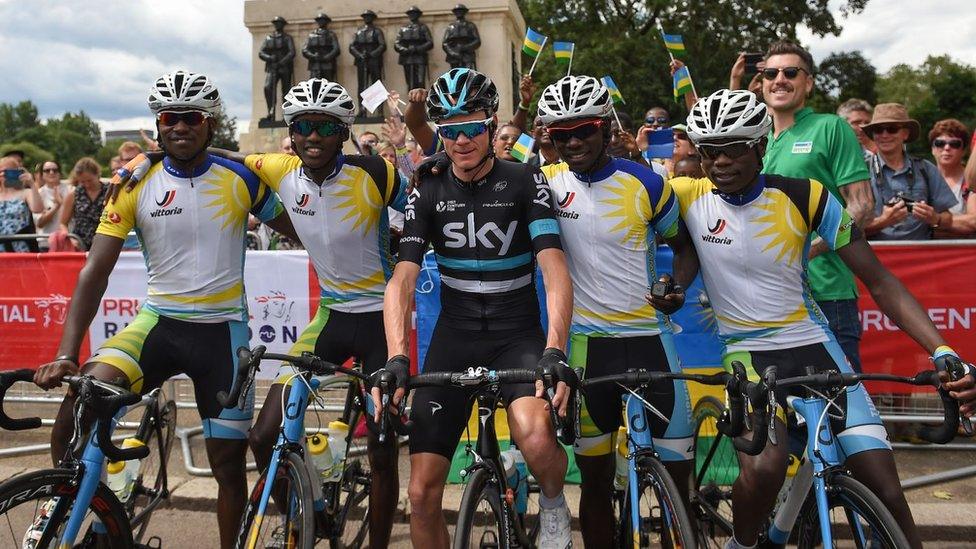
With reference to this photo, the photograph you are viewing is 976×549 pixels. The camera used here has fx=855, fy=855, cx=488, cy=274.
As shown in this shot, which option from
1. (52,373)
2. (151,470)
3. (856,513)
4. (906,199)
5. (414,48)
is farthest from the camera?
(414,48)

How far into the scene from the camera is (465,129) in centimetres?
399

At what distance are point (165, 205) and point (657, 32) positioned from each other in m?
29.4

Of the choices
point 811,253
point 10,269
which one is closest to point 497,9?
point 10,269

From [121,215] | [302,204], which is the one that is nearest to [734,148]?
[302,204]

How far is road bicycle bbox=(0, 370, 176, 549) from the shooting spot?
3445 mm

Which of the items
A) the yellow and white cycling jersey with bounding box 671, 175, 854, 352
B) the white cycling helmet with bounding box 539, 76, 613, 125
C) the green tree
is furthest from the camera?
the green tree

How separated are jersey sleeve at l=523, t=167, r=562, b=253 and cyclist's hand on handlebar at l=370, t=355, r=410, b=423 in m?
0.92

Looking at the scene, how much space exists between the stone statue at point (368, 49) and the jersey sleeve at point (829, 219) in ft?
64.4

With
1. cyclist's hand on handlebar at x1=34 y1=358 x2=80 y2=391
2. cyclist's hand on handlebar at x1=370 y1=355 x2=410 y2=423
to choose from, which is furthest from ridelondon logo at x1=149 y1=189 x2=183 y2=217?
cyclist's hand on handlebar at x1=370 y1=355 x2=410 y2=423

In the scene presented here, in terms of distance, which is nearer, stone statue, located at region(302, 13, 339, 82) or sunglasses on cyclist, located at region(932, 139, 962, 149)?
sunglasses on cyclist, located at region(932, 139, 962, 149)

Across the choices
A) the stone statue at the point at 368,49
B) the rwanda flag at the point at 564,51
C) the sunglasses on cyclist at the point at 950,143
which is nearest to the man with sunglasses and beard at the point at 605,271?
the rwanda flag at the point at 564,51

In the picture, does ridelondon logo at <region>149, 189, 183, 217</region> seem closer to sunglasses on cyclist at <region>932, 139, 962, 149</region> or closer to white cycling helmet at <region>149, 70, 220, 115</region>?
white cycling helmet at <region>149, 70, 220, 115</region>

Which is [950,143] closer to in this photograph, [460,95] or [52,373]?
[460,95]

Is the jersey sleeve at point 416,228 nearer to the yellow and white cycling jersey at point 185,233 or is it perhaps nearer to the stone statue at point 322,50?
the yellow and white cycling jersey at point 185,233
